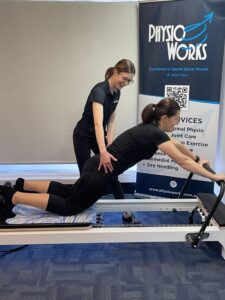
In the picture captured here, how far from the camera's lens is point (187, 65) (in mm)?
3107

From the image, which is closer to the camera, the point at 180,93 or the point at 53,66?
the point at 180,93

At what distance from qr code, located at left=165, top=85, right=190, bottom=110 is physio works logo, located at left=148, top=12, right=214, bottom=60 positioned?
0.28 m

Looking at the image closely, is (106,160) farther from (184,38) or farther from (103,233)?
(184,38)

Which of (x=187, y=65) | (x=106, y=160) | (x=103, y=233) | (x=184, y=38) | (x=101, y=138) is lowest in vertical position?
(x=103, y=233)

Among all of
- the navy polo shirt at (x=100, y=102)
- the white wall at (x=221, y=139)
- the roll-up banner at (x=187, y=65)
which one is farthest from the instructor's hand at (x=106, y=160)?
the white wall at (x=221, y=139)

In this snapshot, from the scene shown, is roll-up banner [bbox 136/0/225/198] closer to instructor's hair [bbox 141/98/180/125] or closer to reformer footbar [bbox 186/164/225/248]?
reformer footbar [bbox 186/164/225/248]

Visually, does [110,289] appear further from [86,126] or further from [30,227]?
[86,126]

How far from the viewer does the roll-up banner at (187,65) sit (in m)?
2.99

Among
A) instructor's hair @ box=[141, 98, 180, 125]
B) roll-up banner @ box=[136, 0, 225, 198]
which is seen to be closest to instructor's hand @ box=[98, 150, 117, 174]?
instructor's hair @ box=[141, 98, 180, 125]

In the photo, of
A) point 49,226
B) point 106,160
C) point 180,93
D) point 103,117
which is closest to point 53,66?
point 103,117

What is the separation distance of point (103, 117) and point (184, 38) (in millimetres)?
1168

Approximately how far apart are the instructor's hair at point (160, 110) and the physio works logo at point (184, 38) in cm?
113

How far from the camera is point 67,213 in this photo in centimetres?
235

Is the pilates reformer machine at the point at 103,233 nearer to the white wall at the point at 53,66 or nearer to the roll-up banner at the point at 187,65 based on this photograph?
the roll-up banner at the point at 187,65
